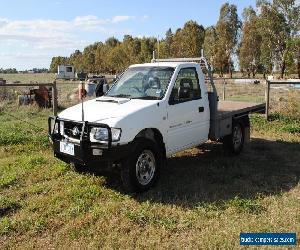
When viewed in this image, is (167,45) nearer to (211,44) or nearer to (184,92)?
(211,44)

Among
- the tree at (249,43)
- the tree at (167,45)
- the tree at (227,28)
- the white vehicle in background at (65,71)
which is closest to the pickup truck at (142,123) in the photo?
the tree at (167,45)

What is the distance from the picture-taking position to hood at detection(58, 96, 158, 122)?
6.06 meters

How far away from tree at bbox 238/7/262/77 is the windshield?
57.0 meters

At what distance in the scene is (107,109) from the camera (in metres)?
6.32

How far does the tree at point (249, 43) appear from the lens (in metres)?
61.7

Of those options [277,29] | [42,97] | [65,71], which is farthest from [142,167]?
[65,71]

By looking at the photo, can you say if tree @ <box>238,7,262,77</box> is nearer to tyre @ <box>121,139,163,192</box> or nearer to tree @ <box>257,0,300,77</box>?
tree @ <box>257,0,300,77</box>

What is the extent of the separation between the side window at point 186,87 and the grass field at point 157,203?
139 centimetres

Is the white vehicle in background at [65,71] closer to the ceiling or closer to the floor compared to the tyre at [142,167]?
closer to the ceiling

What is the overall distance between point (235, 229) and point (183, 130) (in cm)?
252

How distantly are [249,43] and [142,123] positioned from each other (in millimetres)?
59425

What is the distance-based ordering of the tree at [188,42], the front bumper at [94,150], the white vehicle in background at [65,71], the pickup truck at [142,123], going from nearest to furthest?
1. the front bumper at [94,150]
2. the pickup truck at [142,123]
3. the tree at [188,42]
4. the white vehicle in background at [65,71]

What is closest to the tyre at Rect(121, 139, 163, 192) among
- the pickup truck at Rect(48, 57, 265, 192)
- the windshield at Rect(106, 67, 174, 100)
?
the pickup truck at Rect(48, 57, 265, 192)

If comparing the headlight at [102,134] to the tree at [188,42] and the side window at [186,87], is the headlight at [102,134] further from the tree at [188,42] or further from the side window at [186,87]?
the tree at [188,42]
